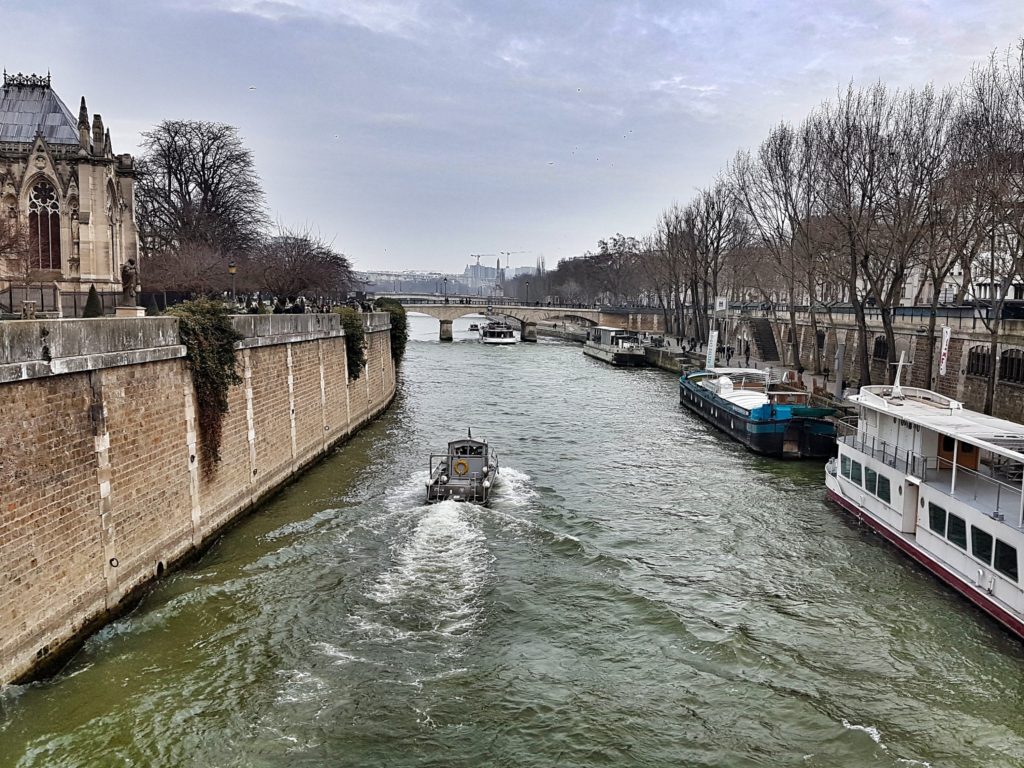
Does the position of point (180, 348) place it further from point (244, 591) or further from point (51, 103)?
point (51, 103)

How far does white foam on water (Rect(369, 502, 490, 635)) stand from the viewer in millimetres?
13936

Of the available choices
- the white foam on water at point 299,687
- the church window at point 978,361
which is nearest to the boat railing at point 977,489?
the white foam on water at point 299,687

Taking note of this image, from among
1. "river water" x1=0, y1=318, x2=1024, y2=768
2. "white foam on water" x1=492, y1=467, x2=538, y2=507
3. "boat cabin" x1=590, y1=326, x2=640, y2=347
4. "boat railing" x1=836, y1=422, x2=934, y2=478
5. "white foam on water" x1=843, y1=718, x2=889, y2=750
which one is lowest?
"white foam on water" x1=843, y1=718, x2=889, y2=750

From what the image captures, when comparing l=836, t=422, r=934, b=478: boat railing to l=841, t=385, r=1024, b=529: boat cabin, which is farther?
l=836, t=422, r=934, b=478: boat railing


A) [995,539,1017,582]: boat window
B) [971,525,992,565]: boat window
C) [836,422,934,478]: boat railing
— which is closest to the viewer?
[995,539,1017,582]: boat window

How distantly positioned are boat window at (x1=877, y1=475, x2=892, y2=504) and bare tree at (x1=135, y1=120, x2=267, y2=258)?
43979 millimetres

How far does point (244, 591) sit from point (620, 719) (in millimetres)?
7313

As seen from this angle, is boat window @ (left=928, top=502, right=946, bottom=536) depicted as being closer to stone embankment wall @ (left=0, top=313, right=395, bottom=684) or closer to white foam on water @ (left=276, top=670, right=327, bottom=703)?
white foam on water @ (left=276, top=670, right=327, bottom=703)

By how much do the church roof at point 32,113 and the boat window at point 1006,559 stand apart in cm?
3482

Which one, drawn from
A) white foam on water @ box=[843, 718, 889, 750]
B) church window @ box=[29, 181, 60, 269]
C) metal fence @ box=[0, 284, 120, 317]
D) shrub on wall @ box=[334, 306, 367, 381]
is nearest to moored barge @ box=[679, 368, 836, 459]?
shrub on wall @ box=[334, 306, 367, 381]

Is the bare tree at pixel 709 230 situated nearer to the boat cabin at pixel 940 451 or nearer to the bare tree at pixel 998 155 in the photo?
the bare tree at pixel 998 155

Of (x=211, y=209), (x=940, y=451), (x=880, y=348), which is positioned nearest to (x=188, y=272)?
(x=211, y=209)

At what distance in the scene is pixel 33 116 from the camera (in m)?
33.0

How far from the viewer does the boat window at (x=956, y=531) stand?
1518cm
